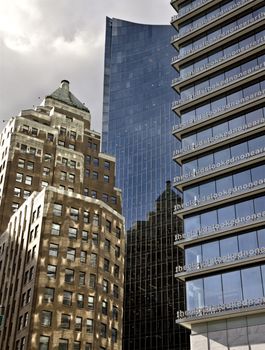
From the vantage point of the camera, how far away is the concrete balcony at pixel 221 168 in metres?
62.8

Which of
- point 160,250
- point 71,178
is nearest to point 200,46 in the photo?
Answer: point 71,178

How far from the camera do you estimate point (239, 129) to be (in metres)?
65.6

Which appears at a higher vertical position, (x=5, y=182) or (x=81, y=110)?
(x=81, y=110)

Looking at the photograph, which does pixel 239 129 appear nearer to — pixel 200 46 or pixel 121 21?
pixel 200 46

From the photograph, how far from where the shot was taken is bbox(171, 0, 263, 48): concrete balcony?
7206 centimetres

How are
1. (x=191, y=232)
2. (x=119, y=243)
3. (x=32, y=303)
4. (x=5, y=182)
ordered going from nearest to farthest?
(x=191, y=232) < (x=32, y=303) < (x=119, y=243) < (x=5, y=182)

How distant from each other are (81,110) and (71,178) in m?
25.0

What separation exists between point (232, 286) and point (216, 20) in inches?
1383

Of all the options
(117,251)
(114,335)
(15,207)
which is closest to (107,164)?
(15,207)

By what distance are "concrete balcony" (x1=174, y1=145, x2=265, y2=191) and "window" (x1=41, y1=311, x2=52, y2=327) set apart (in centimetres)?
2738

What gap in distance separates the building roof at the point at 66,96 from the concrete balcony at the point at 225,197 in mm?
76716

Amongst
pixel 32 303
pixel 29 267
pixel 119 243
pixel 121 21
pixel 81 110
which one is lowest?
pixel 32 303

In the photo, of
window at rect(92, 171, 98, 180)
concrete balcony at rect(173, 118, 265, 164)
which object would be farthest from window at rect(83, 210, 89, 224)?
window at rect(92, 171, 98, 180)

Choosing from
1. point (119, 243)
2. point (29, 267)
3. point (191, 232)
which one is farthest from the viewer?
point (119, 243)
